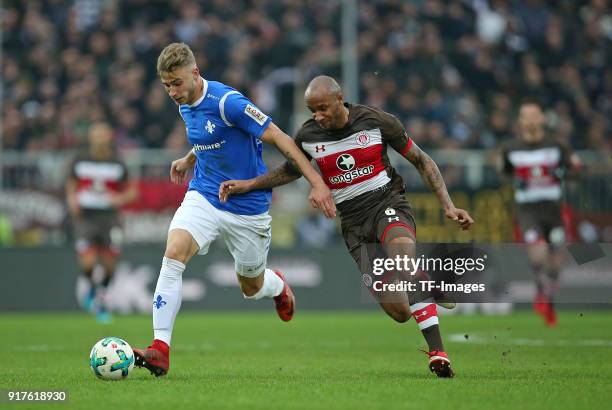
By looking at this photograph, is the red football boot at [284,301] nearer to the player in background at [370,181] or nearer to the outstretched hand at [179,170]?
the outstretched hand at [179,170]

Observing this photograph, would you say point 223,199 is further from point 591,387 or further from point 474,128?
point 474,128

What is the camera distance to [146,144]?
2078cm

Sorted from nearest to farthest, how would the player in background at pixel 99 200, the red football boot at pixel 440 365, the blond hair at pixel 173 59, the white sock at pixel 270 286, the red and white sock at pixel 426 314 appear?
the blond hair at pixel 173 59 → the red football boot at pixel 440 365 → the red and white sock at pixel 426 314 → the white sock at pixel 270 286 → the player in background at pixel 99 200

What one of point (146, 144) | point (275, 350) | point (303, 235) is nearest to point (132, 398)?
point (275, 350)

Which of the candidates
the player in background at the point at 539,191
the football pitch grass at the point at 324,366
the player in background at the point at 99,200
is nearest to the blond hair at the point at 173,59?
the football pitch grass at the point at 324,366

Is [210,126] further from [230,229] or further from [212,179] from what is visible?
[230,229]

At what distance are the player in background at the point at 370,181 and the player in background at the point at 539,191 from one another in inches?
259

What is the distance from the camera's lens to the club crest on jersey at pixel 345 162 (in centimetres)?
860

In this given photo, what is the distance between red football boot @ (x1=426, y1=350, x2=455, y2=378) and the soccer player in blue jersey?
1402 mm

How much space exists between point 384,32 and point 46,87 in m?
6.75

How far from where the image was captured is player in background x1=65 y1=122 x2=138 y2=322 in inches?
657

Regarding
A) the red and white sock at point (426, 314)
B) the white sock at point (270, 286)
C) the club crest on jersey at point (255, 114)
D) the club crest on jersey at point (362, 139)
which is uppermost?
the club crest on jersey at point (255, 114)

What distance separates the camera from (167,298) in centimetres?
834

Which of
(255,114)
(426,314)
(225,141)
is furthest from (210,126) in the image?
(426,314)
